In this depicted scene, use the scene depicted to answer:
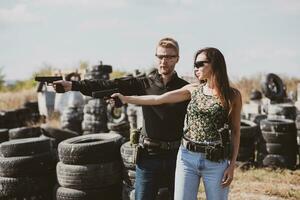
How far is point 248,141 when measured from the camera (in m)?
8.13

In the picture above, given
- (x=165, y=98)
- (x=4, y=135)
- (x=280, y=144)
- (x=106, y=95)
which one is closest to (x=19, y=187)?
(x=106, y=95)

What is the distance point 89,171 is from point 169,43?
240 centimetres

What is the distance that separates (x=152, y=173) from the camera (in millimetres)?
3553

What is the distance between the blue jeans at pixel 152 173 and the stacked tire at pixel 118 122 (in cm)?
674

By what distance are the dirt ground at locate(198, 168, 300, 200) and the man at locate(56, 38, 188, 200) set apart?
2.53 m

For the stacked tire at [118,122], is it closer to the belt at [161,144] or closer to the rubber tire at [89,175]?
the rubber tire at [89,175]

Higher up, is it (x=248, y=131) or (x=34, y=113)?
(x=248, y=131)

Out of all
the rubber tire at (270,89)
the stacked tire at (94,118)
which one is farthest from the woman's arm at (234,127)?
the rubber tire at (270,89)

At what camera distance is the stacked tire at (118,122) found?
10.4 metres

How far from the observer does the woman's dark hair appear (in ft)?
9.70

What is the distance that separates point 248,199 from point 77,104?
947 cm

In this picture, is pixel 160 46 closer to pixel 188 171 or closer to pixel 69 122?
pixel 188 171

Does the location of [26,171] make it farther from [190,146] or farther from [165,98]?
[190,146]

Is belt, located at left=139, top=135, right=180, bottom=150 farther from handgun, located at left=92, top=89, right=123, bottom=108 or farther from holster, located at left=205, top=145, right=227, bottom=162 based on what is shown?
holster, located at left=205, top=145, right=227, bottom=162
